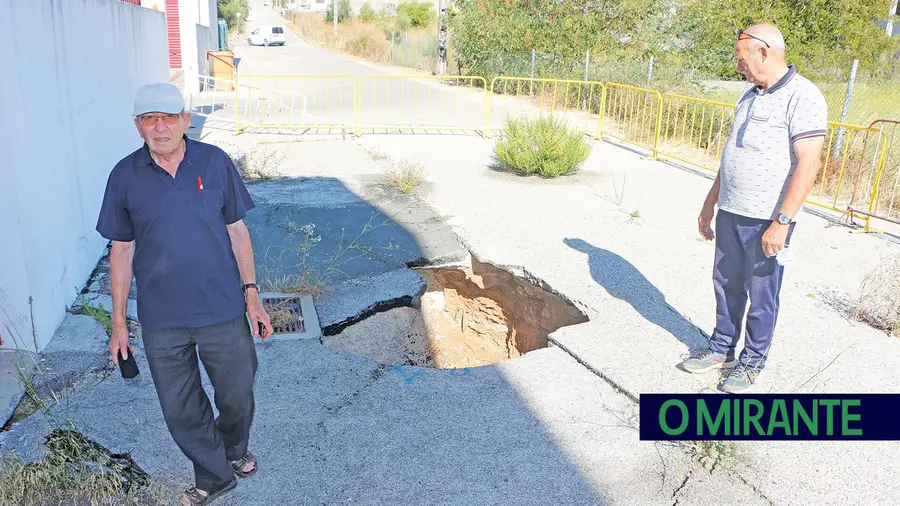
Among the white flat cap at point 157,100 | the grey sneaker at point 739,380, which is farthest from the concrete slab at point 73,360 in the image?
the grey sneaker at point 739,380

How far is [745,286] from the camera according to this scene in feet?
13.3

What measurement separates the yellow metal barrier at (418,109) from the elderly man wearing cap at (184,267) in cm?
913

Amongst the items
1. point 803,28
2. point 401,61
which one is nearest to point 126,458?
point 803,28

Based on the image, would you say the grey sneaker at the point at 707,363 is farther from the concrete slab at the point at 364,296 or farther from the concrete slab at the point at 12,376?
the concrete slab at the point at 12,376

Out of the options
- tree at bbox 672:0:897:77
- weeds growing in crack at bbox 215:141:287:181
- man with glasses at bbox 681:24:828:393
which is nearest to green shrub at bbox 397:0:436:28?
tree at bbox 672:0:897:77

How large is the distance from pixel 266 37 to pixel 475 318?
47844 mm

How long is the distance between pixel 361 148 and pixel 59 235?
7.43 meters

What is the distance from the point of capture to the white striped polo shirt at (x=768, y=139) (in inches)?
143

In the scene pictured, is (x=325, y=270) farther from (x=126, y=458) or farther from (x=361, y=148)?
(x=361, y=148)

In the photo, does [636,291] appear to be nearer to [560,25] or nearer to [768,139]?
[768,139]

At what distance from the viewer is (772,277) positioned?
12.6 ft

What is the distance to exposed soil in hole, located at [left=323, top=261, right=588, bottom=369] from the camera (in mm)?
5699

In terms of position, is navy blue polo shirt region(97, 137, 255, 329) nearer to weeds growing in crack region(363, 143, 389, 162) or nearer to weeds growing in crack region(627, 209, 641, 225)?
weeds growing in crack region(627, 209, 641, 225)

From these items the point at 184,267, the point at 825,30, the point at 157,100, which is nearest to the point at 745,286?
the point at 184,267
